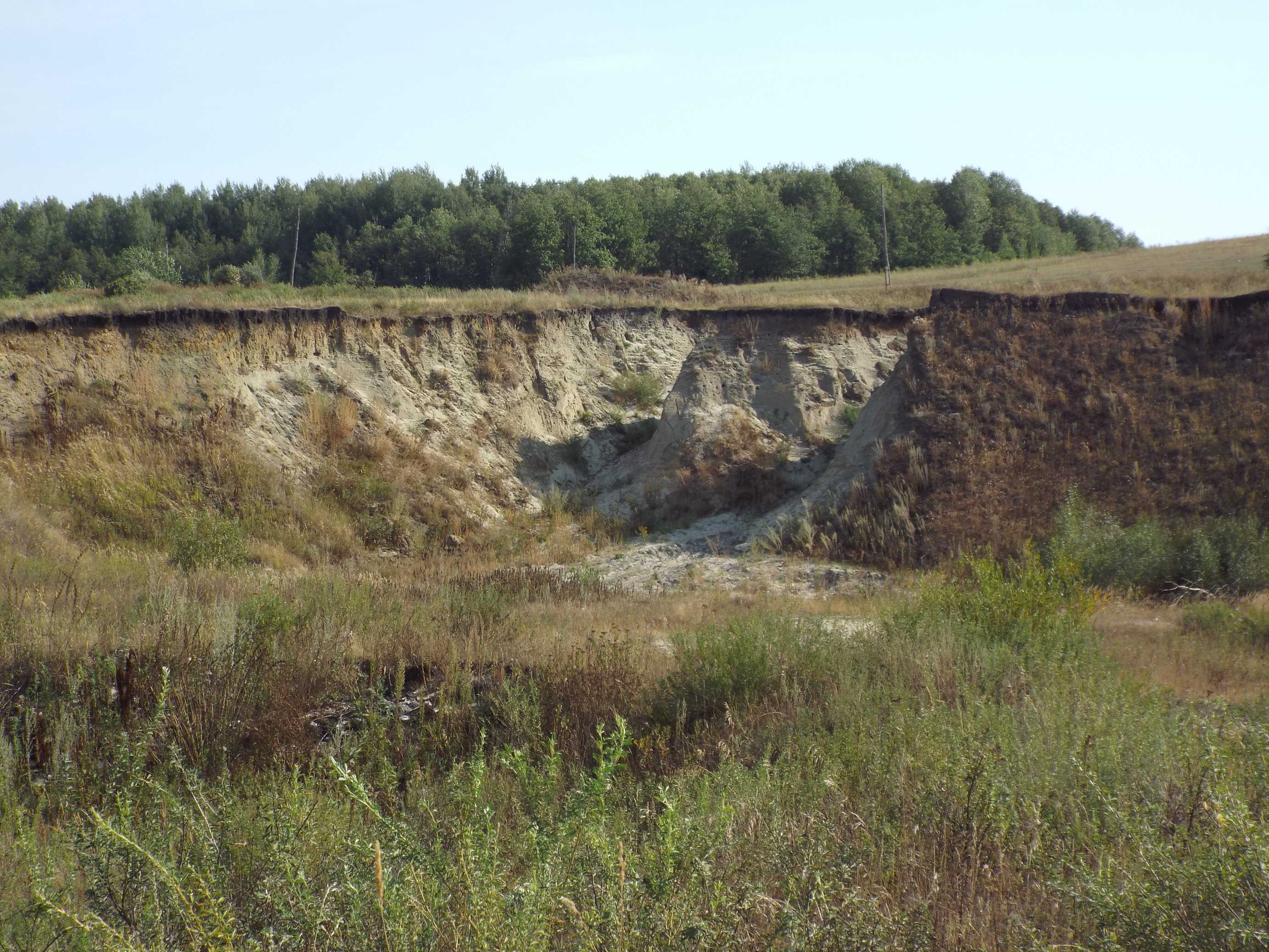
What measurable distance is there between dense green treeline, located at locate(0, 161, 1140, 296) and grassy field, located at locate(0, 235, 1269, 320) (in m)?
20.2

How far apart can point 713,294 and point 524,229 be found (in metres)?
32.2

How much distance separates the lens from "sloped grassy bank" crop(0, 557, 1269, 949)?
11.8ft

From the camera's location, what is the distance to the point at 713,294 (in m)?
29.5

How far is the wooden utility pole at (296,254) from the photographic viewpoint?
62.9 meters

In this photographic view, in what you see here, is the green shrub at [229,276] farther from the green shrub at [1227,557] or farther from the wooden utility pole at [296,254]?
the green shrub at [1227,557]

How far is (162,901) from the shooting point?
411cm

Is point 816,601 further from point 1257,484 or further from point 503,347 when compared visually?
point 503,347

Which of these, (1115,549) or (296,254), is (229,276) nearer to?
(296,254)

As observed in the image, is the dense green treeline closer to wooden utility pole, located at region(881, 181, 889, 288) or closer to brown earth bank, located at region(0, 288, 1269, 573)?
wooden utility pole, located at region(881, 181, 889, 288)

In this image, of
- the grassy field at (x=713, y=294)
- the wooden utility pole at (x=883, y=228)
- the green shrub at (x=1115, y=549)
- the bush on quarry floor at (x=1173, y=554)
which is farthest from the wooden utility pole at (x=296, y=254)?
the bush on quarry floor at (x=1173, y=554)

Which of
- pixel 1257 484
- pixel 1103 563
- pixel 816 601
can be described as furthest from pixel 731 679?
pixel 1257 484

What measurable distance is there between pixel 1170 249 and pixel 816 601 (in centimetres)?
3425

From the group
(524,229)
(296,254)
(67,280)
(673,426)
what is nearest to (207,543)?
(673,426)

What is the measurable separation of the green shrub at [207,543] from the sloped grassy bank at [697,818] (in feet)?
24.8
